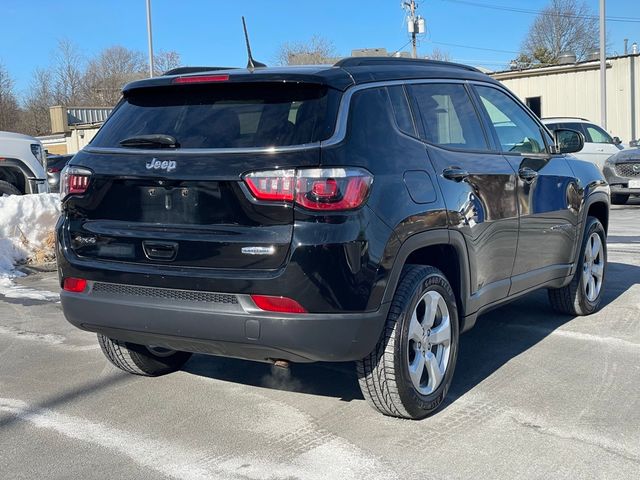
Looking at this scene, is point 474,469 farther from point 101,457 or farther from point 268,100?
point 268,100

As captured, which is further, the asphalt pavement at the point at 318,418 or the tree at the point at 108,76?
the tree at the point at 108,76

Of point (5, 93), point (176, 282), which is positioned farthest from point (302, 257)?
point (5, 93)

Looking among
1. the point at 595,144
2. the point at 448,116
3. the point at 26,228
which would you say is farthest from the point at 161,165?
the point at 595,144

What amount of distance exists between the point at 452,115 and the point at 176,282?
2.07 m

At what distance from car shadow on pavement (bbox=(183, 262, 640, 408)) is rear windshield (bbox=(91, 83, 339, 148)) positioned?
1.67 meters

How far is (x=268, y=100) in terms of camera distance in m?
3.76

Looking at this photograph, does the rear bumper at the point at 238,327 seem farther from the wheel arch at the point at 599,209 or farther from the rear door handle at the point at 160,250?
the wheel arch at the point at 599,209

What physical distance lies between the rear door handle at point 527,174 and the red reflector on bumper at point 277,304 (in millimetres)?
2275

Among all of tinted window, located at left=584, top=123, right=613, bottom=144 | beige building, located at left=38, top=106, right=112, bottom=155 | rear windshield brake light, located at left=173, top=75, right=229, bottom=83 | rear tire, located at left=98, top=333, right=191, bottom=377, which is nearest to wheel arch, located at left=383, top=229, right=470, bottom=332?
rear windshield brake light, located at left=173, top=75, right=229, bottom=83

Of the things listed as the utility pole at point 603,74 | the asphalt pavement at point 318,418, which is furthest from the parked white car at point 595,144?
the asphalt pavement at point 318,418

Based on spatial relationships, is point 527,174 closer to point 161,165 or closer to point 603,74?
point 161,165

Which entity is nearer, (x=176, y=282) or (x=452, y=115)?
(x=176, y=282)

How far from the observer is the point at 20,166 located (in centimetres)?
1142

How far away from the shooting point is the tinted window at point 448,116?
432cm
